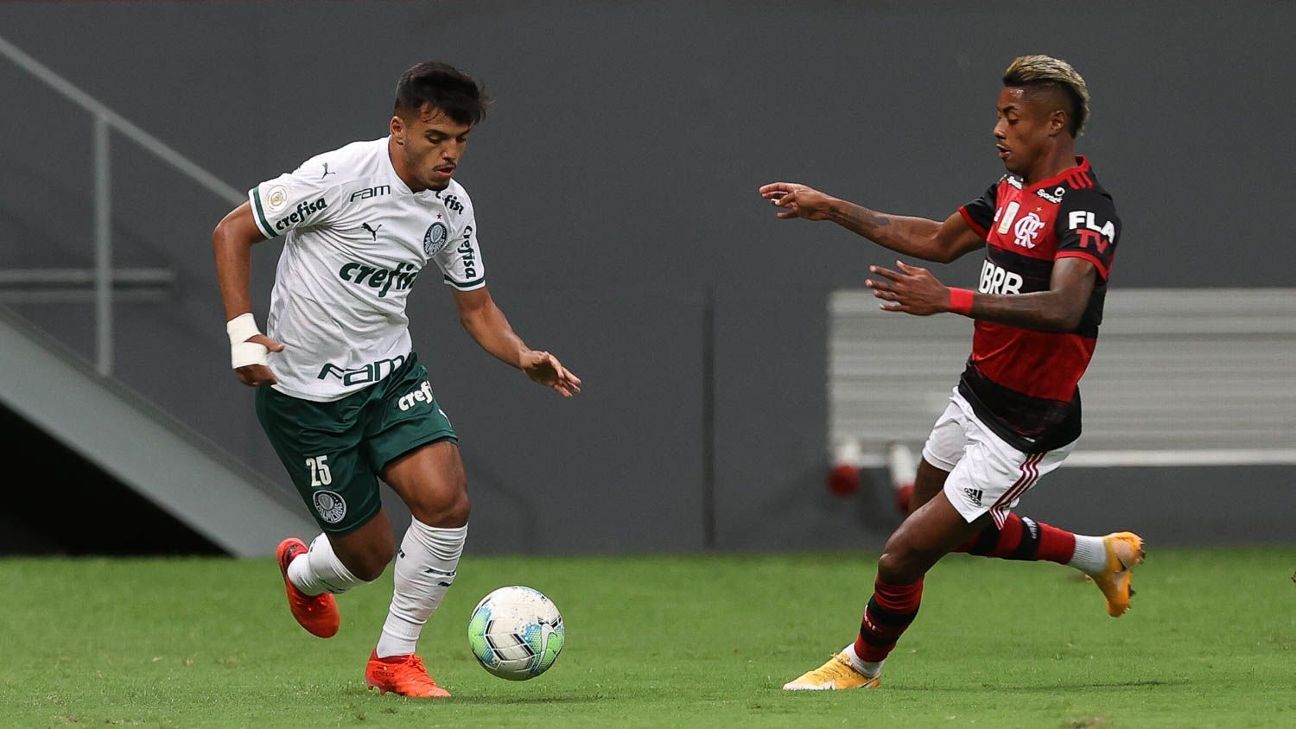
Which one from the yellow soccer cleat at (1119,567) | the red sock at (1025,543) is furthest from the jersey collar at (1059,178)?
the yellow soccer cleat at (1119,567)

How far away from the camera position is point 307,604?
6.59m

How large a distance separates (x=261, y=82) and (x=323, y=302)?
6261 mm

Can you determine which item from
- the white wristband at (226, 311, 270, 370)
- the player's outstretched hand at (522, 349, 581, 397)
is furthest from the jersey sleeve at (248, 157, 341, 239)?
the player's outstretched hand at (522, 349, 581, 397)

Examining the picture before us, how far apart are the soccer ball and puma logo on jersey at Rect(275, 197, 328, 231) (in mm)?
1364

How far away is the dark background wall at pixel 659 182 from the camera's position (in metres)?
11.5

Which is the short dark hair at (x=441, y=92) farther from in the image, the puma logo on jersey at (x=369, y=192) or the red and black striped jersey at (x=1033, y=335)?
the red and black striped jersey at (x=1033, y=335)

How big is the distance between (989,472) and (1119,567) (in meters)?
1.12

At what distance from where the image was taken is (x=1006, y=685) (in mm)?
6180

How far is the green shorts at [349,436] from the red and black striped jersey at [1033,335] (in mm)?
1820

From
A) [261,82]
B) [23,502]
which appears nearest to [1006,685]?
[261,82]

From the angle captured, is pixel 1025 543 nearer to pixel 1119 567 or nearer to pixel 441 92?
pixel 1119 567

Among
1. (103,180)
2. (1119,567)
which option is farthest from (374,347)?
(103,180)

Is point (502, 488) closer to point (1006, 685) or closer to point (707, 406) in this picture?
point (707, 406)

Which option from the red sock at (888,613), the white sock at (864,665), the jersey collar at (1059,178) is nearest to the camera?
the jersey collar at (1059,178)
